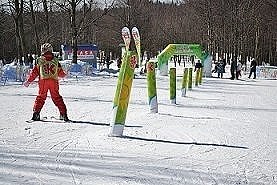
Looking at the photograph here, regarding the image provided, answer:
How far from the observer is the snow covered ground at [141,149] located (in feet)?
18.3

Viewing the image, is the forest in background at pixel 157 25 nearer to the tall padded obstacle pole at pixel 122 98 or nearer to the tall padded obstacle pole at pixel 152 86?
the tall padded obstacle pole at pixel 152 86

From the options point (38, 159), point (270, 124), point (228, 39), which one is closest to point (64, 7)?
point (228, 39)

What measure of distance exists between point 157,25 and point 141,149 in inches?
2727


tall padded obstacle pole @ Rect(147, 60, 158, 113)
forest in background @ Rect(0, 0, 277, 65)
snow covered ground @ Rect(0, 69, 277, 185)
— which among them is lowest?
snow covered ground @ Rect(0, 69, 277, 185)

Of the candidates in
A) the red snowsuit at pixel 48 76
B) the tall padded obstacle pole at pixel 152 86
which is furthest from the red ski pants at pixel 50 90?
the tall padded obstacle pole at pixel 152 86

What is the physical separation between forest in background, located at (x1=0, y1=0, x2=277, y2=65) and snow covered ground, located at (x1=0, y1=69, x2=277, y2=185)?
27437 mm

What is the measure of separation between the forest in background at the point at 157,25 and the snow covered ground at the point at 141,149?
27437 mm

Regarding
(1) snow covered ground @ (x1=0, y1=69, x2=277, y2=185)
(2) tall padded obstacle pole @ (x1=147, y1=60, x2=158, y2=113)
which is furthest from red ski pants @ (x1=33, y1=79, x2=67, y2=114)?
(2) tall padded obstacle pole @ (x1=147, y1=60, x2=158, y2=113)

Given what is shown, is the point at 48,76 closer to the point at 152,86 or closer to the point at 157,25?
the point at 152,86

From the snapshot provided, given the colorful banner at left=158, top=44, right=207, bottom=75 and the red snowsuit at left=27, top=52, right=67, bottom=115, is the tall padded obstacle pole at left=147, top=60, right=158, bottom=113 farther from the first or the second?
the colorful banner at left=158, top=44, right=207, bottom=75

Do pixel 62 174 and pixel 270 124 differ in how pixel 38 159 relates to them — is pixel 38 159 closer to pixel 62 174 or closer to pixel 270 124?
pixel 62 174

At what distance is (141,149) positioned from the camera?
279 inches

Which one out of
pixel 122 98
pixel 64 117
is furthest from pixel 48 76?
pixel 122 98

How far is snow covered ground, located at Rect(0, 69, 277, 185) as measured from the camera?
5.57 m
